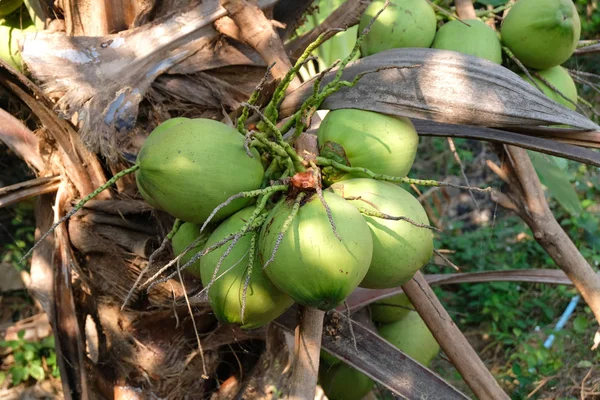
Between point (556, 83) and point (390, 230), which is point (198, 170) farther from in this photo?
point (556, 83)

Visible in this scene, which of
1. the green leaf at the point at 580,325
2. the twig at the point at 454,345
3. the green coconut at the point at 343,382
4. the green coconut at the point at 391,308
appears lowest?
the green leaf at the point at 580,325

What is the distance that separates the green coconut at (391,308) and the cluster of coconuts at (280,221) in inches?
29.9

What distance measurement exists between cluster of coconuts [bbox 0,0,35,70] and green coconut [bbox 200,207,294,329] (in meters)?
0.81

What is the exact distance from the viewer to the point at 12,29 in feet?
4.95

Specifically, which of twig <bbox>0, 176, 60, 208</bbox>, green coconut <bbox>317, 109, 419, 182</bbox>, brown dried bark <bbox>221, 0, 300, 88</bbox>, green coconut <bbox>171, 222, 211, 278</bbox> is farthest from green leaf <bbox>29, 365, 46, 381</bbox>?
green coconut <bbox>317, 109, 419, 182</bbox>

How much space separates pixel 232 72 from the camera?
144cm

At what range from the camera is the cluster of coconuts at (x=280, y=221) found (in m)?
0.83

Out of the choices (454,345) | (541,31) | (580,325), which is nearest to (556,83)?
(541,31)

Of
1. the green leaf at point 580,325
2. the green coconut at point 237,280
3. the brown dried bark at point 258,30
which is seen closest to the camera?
the green coconut at point 237,280

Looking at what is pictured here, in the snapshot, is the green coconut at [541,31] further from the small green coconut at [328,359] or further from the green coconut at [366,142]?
the small green coconut at [328,359]

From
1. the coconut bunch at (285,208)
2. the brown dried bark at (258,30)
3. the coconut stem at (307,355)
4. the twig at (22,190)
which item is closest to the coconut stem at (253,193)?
the coconut bunch at (285,208)

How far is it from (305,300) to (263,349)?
74cm

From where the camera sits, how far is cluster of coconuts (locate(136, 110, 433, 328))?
2.71 ft

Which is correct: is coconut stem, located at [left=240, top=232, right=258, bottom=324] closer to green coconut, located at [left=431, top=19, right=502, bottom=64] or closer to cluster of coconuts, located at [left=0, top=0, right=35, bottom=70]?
green coconut, located at [left=431, top=19, right=502, bottom=64]
